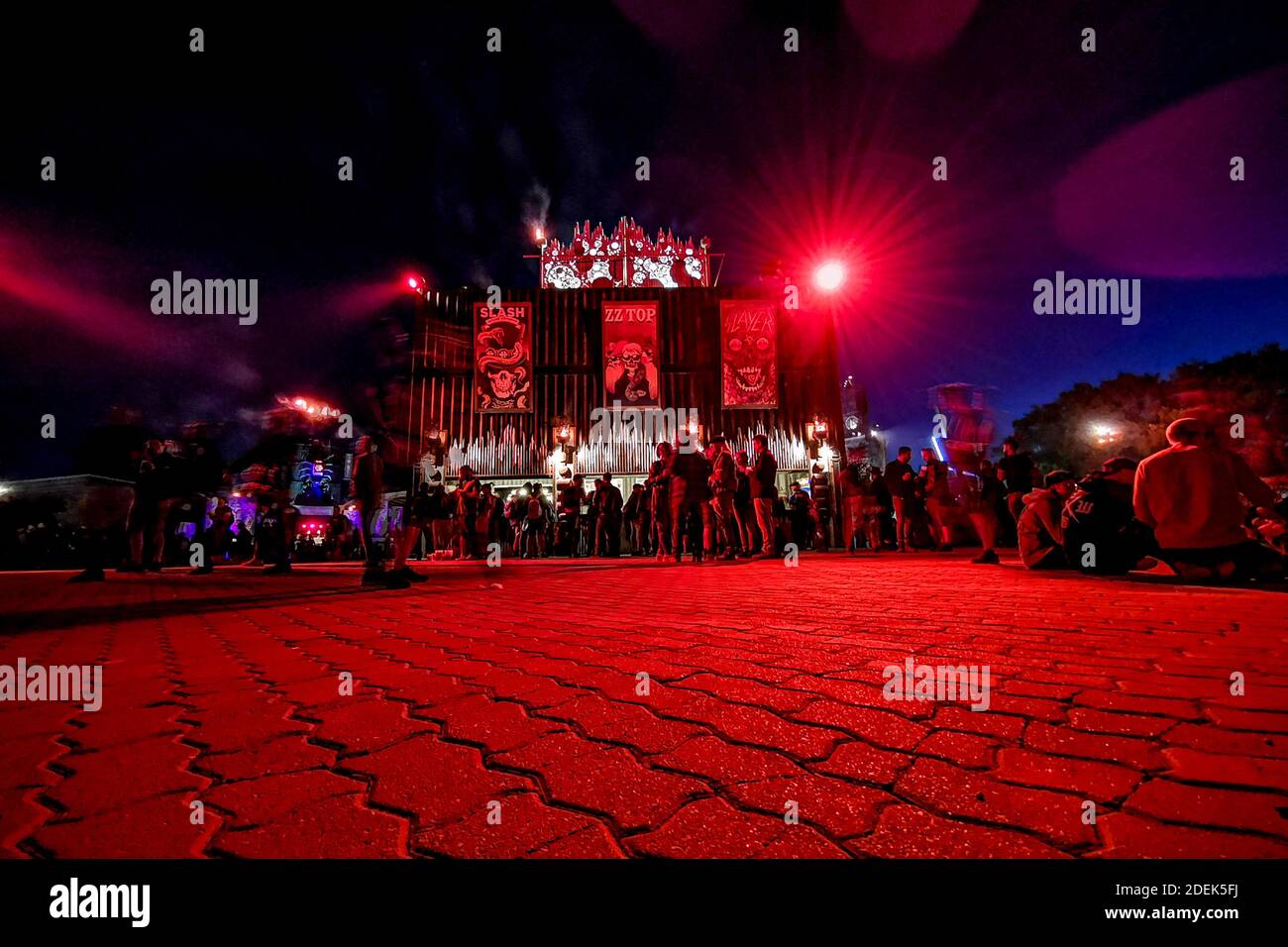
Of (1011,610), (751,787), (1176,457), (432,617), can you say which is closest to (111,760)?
(751,787)

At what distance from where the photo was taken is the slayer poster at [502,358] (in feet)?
68.3

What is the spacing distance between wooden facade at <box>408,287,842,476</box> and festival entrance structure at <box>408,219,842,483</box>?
5 centimetres

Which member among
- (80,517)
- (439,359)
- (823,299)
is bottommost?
(80,517)

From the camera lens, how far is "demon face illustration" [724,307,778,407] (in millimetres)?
21141

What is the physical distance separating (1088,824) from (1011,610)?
9.06 ft

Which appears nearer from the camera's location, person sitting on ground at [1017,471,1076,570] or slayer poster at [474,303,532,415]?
person sitting on ground at [1017,471,1076,570]

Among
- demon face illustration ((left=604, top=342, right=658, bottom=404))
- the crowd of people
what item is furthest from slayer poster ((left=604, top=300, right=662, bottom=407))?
the crowd of people

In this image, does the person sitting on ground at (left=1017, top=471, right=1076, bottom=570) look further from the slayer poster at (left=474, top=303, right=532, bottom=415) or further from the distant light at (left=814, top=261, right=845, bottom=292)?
the slayer poster at (left=474, top=303, right=532, bottom=415)

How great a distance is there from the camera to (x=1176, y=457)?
4.43 meters

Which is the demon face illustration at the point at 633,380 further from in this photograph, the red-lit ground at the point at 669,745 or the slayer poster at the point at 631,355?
the red-lit ground at the point at 669,745

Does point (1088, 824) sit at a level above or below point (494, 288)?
below

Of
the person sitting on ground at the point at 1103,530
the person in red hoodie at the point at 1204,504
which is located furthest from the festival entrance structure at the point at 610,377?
the person in red hoodie at the point at 1204,504
